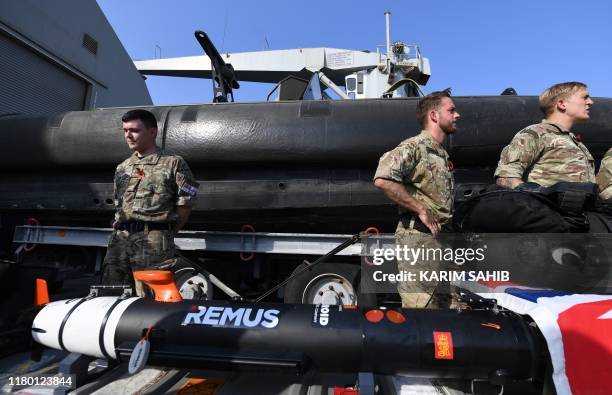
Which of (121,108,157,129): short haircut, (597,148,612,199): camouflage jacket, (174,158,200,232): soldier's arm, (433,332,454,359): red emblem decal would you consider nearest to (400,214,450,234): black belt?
(433,332,454,359): red emblem decal

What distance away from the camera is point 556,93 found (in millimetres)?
1883

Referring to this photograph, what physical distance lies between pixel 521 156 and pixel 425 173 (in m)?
0.49

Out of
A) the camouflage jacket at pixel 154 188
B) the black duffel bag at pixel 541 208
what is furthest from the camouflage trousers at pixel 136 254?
the black duffel bag at pixel 541 208

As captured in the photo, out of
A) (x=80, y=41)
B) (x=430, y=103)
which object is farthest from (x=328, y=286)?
(x=80, y=41)

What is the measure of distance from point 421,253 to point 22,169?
3.51 m

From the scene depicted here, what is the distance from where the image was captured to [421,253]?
1652 mm

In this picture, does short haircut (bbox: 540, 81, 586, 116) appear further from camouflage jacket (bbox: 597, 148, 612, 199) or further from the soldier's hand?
the soldier's hand

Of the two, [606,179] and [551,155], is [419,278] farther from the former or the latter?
[606,179]

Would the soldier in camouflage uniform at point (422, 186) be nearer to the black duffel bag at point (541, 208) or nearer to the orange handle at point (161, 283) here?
the black duffel bag at point (541, 208)

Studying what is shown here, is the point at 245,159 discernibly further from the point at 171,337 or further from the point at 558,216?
the point at 558,216

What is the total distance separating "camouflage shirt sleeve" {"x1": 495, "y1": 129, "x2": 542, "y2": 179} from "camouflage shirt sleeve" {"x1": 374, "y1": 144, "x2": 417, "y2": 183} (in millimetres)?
463

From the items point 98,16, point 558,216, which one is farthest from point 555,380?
point 98,16

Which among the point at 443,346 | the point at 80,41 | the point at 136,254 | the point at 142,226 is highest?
the point at 80,41

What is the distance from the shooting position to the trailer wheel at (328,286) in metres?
2.55
